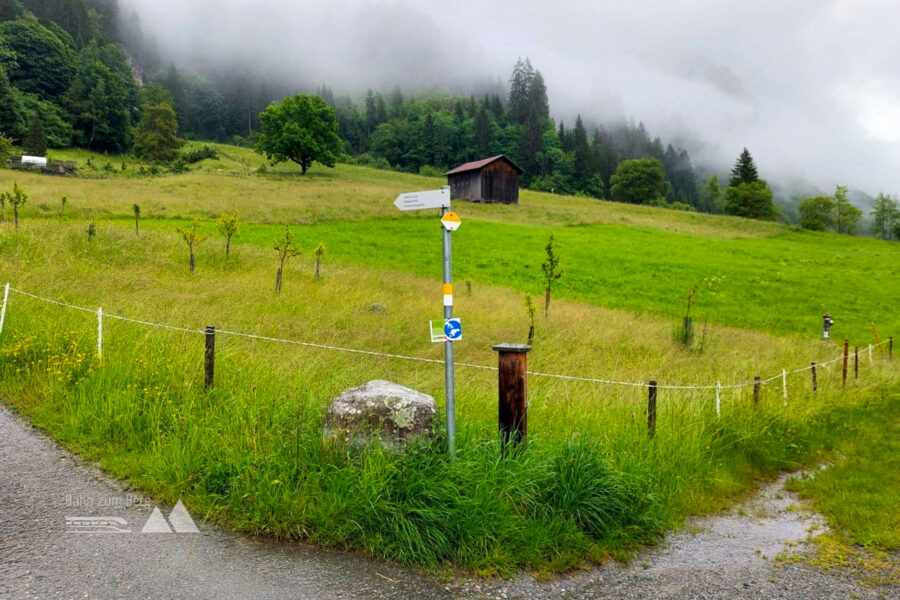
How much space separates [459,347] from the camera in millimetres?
13703

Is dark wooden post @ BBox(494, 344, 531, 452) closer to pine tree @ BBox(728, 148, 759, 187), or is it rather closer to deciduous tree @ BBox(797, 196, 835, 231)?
pine tree @ BBox(728, 148, 759, 187)

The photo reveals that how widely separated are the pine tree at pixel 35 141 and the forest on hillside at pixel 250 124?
0.18m

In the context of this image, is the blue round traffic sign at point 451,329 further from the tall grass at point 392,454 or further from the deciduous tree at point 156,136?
the deciduous tree at point 156,136

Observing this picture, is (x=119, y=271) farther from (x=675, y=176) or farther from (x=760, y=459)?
(x=675, y=176)

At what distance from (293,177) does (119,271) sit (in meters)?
52.9

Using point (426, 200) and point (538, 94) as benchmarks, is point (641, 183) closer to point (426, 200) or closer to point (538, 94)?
point (538, 94)

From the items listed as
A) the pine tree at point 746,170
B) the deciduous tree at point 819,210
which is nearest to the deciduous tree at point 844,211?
the deciduous tree at point 819,210

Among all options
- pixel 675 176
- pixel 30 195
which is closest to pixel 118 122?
pixel 30 195

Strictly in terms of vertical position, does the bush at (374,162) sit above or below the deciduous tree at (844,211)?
above

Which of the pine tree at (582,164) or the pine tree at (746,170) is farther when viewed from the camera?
the pine tree at (582,164)

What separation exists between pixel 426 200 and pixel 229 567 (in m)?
3.27

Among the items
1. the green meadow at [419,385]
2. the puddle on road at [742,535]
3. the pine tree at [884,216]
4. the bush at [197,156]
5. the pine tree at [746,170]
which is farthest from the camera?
the pine tree at [884,216]

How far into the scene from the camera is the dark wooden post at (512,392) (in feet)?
17.8

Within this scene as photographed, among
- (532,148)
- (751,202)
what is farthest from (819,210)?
(532,148)
